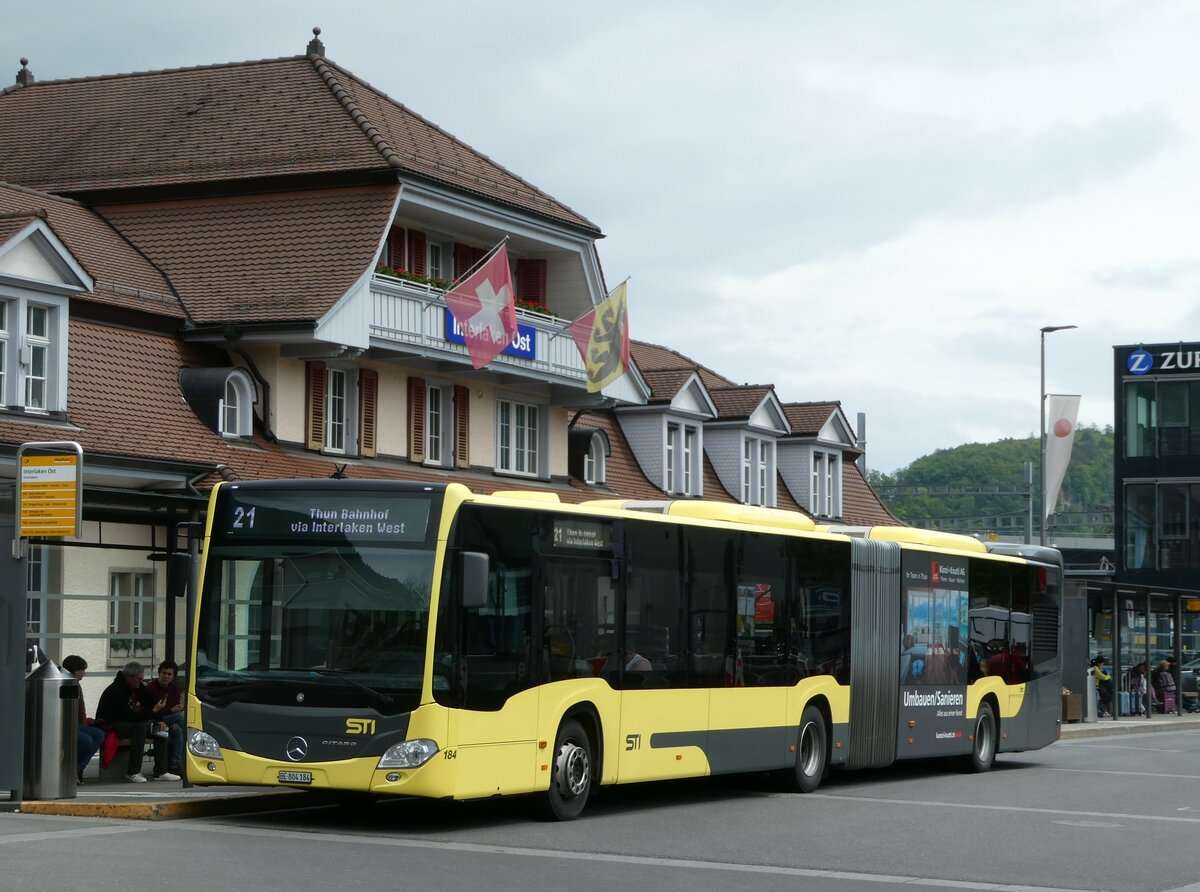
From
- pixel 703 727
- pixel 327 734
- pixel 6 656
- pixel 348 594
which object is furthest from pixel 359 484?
pixel 703 727

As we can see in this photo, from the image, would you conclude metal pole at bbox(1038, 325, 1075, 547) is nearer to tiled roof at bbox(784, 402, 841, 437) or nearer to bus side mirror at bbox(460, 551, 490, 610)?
tiled roof at bbox(784, 402, 841, 437)

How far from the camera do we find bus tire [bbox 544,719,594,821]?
17.3 metres

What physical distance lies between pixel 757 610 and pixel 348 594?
616 cm

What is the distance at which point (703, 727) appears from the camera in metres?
19.8

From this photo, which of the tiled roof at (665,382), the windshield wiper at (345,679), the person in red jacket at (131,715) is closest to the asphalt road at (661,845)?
the windshield wiper at (345,679)

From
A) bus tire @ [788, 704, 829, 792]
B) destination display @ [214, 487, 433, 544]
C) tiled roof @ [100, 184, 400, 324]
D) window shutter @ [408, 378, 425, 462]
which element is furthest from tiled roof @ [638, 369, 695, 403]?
destination display @ [214, 487, 433, 544]

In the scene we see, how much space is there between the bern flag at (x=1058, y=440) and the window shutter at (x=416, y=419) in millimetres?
19045

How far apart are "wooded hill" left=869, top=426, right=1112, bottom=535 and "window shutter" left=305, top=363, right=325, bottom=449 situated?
265 feet

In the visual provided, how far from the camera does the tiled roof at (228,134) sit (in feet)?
114

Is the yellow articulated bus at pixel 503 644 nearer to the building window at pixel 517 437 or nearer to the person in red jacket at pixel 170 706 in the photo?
the person in red jacket at pixel 170 706

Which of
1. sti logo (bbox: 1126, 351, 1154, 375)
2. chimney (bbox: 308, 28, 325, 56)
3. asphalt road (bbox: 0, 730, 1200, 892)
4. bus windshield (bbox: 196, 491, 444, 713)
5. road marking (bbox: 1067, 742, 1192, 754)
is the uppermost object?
chimney (bbox: 308, 28, 325, 56)

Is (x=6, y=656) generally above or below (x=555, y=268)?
below

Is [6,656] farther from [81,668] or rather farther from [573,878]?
[573,878]

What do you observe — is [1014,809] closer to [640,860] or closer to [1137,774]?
A: [640,860]
